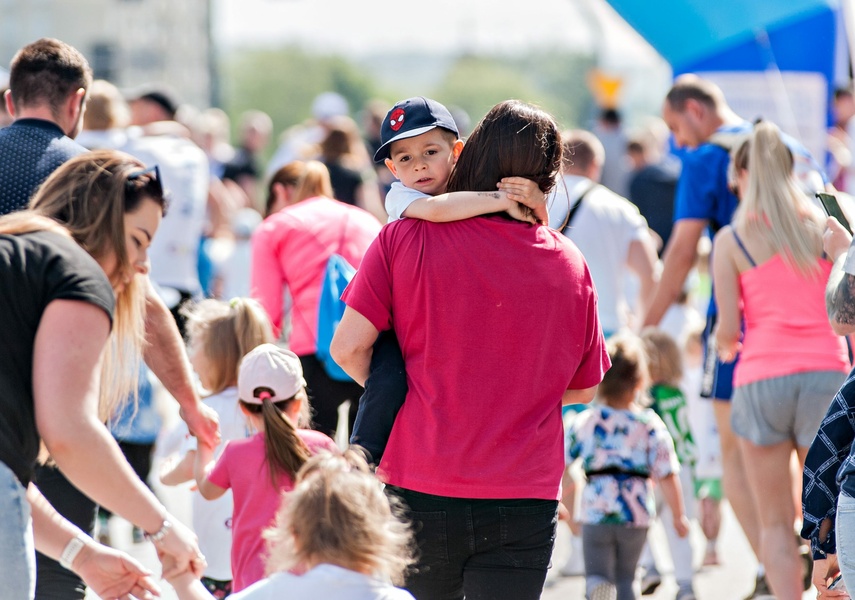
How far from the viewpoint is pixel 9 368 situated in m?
2.88

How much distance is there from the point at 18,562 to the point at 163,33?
4852 cm

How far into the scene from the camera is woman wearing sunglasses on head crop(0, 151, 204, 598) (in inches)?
113

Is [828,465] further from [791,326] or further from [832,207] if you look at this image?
[791,326]

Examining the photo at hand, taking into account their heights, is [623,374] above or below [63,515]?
above

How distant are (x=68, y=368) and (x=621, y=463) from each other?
2.85 meters

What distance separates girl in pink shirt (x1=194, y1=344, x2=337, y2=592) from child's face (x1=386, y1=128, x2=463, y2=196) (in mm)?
948

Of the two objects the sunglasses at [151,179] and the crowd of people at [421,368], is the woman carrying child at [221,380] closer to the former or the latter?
the crowd of people at [421,368]

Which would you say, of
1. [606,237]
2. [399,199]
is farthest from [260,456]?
[606,237]

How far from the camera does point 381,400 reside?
11.0ft

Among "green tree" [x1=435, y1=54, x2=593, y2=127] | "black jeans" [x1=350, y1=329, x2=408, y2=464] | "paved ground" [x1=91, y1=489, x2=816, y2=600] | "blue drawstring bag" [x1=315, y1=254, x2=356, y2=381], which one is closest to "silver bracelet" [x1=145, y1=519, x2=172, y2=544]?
"black jeans" [x1=350, y1=329, x2=408, y2=464]

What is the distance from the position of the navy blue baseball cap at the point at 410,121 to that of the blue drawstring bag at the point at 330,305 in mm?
1943

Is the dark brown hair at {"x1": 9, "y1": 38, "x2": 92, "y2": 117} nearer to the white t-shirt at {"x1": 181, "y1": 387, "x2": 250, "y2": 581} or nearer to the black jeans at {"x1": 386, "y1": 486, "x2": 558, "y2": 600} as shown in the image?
the white t-shirt at {"x1": 181, "y1": 387, "x2": 250, "y2": 581}

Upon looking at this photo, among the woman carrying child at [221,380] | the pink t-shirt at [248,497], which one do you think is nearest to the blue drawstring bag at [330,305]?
the woman carrying child at [221,380]

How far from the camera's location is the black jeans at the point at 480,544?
10.9 ft
